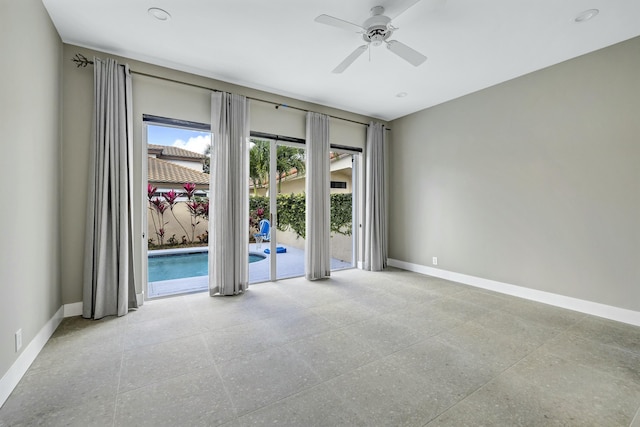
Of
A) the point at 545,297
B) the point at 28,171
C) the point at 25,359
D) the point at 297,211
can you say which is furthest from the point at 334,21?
the point at 545,297

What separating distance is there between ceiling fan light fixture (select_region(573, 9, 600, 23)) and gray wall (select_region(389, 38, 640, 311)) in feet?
2.81

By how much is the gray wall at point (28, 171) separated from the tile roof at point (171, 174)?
1.03 m

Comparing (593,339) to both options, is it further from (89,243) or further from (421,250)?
(89,243)

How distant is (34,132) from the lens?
2355 millimetres

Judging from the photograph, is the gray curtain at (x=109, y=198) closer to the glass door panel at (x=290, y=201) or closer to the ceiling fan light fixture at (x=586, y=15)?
the glass door panel at (x=290, y=201)

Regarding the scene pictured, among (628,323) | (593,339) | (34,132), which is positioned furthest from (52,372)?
(628,323)

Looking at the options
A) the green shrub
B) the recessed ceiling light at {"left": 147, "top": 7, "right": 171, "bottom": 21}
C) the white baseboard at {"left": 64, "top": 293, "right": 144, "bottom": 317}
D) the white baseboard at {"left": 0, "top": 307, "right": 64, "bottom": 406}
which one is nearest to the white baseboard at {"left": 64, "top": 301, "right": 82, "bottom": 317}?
the white baseboard at {"left": 64, "top": 293, "right": 144, "bottom": 317}

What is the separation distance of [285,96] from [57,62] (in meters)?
2.67

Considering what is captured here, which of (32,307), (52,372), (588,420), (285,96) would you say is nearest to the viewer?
(588,420)

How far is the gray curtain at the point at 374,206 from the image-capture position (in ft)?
17.7

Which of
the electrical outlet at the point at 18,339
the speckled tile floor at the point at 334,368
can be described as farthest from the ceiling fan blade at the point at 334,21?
the electrical outlet at the point at 18,339

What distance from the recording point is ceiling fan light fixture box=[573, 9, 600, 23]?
8.32 feet

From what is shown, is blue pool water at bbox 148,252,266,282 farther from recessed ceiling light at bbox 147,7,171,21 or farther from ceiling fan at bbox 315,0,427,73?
ceiling fan at bbox 315,0,427,73

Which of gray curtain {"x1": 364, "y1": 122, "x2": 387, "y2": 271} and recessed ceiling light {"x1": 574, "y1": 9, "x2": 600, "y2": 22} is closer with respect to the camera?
recessed ceiling light {"x1": 574, "y1": 9, "x2": 600, "y2": 22}
